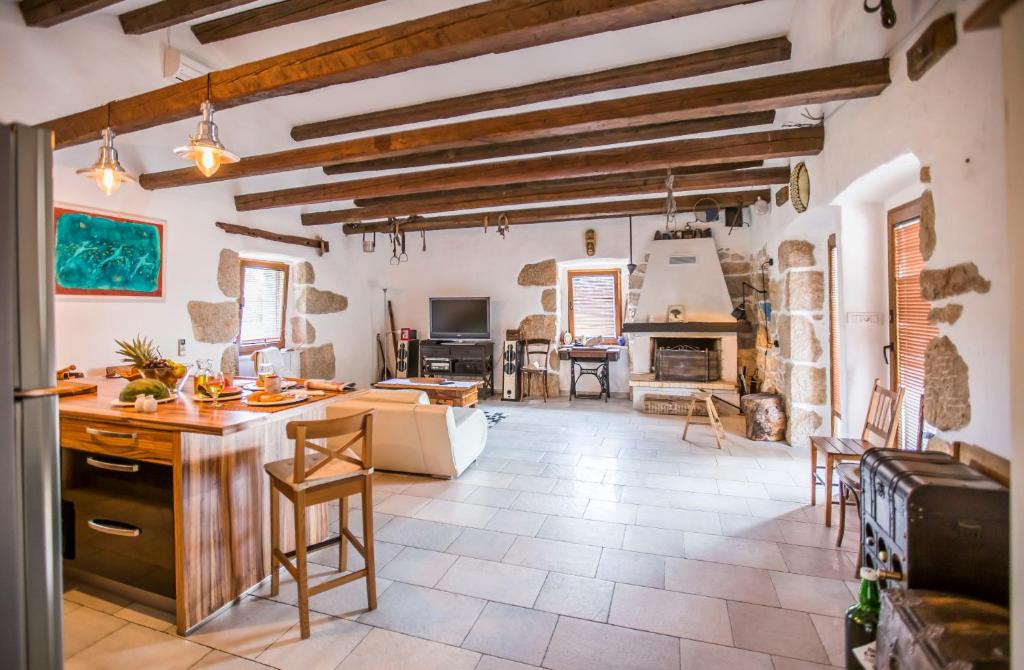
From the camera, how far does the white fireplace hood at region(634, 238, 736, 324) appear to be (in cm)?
581

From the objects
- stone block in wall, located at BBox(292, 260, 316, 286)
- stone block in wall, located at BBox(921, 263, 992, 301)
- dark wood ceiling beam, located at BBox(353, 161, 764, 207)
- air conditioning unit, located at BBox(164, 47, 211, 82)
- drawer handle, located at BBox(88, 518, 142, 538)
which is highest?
air conditioning unit, located at BBox(164, 47, 211, 82)

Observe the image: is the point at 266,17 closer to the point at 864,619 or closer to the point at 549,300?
the point at 864,619

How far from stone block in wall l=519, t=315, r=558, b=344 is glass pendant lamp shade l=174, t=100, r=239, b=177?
194 inches

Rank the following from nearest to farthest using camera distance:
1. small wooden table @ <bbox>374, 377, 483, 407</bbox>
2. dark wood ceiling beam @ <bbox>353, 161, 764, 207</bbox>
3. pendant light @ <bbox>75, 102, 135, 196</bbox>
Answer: pendant light @ <bbox>75, 102, 135, 196</bbox>, dark wood ceiling beam @ <bbox>353, 161, 764, 207</bbox>, small wooden table @ <bbox>374, 377, 483, 407</bbox>

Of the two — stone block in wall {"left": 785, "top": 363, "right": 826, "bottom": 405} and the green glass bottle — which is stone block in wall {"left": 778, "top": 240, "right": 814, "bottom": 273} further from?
the green glass bottle

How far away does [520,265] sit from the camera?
6.99 meters

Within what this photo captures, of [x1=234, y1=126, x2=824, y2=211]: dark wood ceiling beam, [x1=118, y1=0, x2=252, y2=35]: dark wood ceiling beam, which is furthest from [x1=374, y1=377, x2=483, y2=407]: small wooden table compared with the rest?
[x1=118, y1=0, x2=252, y2=35]: dark wood ceiling beam

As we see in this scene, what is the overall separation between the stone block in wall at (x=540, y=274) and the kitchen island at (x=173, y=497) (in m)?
5.01

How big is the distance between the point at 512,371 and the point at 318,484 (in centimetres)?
489

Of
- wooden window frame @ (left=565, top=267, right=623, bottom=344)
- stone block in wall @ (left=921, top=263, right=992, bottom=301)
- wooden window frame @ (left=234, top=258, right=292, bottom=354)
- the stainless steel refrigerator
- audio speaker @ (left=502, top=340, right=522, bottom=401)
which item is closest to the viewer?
the stainless steel refrigerator

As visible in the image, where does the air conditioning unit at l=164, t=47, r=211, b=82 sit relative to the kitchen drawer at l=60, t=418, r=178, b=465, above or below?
above

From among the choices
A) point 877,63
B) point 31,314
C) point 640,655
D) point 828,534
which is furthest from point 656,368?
point 31,314

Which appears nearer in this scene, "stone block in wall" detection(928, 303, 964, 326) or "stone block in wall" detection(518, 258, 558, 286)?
"stone block in wall" detection(928, 303, 964, 326)

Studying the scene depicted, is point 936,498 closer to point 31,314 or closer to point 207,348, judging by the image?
point 31,314
